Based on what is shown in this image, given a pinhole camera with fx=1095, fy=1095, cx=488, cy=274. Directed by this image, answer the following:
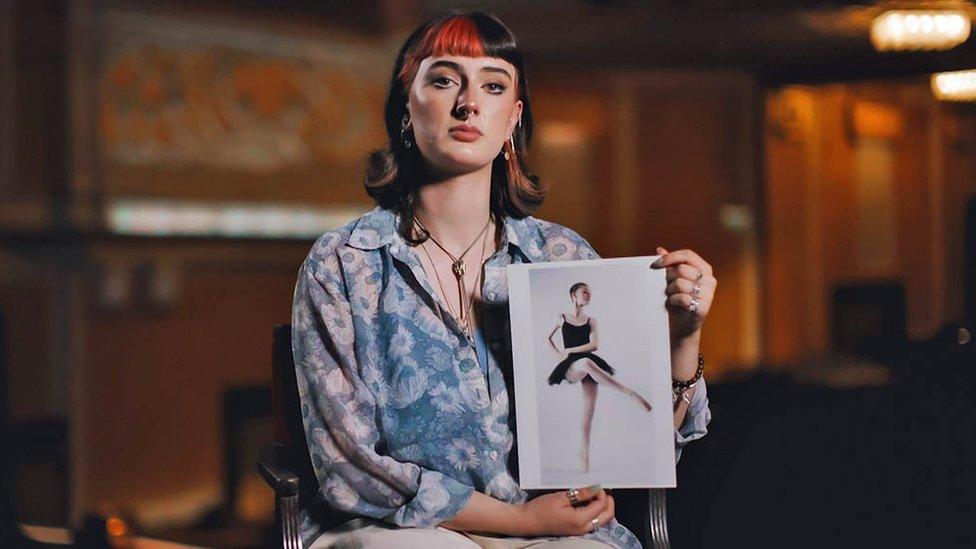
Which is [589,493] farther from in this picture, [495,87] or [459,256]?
[495,87]

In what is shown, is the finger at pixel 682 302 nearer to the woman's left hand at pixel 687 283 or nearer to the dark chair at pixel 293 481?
the woman's left hand at pixel 687 283

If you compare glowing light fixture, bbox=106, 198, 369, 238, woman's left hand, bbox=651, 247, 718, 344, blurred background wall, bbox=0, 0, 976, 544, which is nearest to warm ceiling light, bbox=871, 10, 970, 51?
blurred background wall, bbox=0, 0, 976, 544

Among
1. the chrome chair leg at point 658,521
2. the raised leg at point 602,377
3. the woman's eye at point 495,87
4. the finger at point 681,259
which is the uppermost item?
the woman's eye at point 495,87

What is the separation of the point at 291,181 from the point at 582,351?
3.39m

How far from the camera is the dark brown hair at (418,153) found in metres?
1.14

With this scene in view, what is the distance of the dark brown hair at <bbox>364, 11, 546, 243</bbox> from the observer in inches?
45.0

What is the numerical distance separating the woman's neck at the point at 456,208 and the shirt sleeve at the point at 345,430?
0.12 m

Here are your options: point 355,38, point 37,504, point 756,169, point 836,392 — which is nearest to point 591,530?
point 836,392

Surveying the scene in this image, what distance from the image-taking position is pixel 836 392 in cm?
326

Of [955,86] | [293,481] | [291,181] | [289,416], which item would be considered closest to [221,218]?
[291,181]

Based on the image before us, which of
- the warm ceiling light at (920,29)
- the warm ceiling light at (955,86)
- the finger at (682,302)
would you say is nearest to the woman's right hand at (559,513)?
the finger at (682,302)

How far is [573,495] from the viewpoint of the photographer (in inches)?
46.3

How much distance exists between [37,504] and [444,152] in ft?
10.0

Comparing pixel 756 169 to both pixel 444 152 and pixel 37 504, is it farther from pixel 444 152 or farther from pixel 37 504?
pixel 444 152
